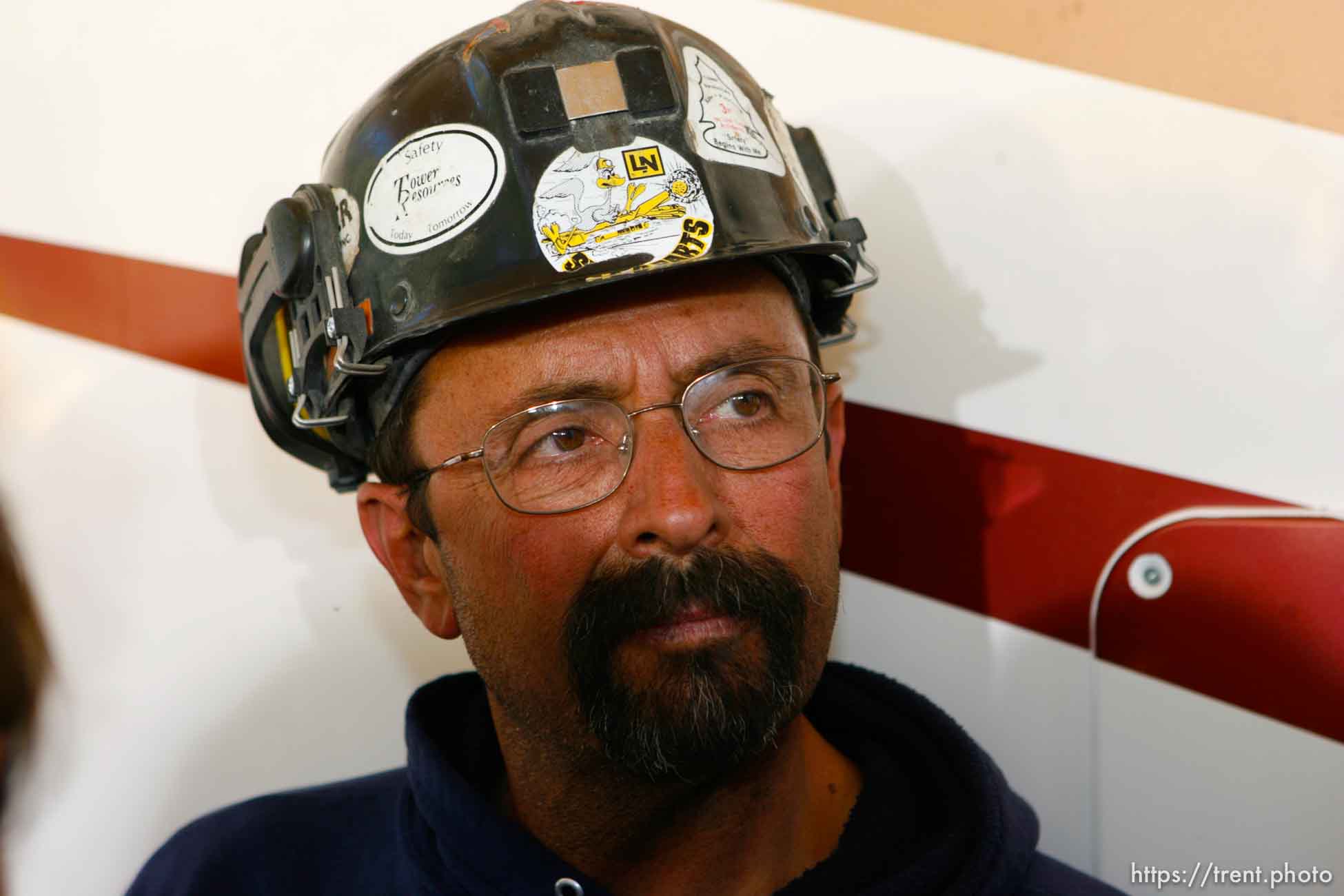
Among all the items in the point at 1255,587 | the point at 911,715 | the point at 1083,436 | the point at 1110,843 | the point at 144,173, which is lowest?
the point at 1110,843

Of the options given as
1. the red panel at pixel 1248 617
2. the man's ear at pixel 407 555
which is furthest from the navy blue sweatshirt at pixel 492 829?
the red panel at pixel 1248 617

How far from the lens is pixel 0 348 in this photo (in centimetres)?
201

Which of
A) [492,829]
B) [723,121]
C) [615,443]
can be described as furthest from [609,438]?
[492,829]

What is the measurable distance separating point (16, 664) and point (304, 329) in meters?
0.72

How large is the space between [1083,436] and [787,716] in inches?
21.2

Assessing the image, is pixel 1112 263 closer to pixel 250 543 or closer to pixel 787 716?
pixel 787 716

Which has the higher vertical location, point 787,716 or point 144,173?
point 144,173

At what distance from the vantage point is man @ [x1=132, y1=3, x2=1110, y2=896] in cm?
132

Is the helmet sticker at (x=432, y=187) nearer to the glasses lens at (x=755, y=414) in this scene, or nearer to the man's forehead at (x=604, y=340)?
the man's forehead at (x=604, y=340)

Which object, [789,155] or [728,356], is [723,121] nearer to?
[789,155]

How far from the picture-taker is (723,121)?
1424 millimetres

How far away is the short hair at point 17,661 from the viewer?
0.80 metres

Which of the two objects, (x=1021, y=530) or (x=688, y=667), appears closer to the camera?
(x=688, y=667)

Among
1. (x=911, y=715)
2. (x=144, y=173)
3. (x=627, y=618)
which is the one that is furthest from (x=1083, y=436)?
(x=144, y=173)
